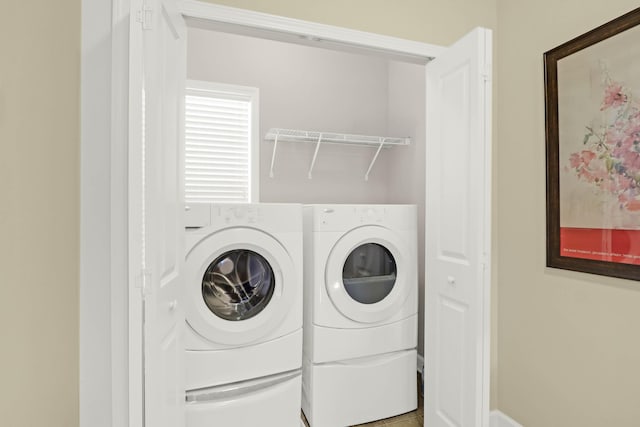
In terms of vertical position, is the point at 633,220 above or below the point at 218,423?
above

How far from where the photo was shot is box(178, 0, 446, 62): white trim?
148 cm

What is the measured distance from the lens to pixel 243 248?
1823mm

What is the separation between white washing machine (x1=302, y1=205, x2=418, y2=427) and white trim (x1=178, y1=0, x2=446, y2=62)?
0.84 metres

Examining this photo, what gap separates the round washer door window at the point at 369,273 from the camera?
2090 millimetres

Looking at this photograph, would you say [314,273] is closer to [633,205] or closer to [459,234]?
[459,234]

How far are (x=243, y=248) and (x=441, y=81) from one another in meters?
1.28

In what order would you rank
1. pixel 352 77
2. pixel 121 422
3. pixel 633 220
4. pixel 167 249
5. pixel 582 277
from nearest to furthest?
pixel 121 422
pixel 167 249
pixel 633 220
pixel 582 277
pixel 352 77

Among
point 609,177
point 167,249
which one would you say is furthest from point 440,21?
point 167,249

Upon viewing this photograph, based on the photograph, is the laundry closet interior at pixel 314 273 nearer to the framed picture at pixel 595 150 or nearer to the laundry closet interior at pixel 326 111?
the laundry closet interior at pixel 326 111

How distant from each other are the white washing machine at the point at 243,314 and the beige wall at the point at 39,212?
0.73 m

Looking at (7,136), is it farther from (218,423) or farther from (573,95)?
(573,95)

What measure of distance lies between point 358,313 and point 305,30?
1.50m

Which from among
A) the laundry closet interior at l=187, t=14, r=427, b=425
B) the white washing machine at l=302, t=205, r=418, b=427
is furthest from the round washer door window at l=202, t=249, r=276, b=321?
the laundry closet interior at l=187, t=14, r=427, b=425

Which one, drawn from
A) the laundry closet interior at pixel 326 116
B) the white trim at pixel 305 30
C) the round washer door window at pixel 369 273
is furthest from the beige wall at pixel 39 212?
the laundry closet interior at pixel 326 116
